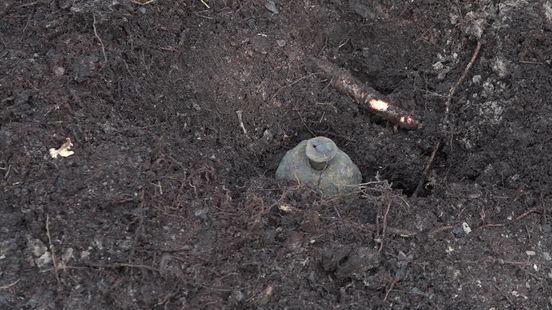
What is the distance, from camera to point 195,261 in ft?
6.88

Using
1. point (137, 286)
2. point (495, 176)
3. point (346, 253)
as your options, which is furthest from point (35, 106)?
point (495, 176)

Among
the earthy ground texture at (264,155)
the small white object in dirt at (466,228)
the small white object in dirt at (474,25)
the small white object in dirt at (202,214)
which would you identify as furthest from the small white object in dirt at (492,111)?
the small white object in dirt at (202,214)

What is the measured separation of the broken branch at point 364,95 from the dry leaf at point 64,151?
1.40 metres

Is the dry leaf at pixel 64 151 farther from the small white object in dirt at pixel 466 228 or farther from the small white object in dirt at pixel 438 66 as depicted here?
the small white object in dirt at pixel 438 66

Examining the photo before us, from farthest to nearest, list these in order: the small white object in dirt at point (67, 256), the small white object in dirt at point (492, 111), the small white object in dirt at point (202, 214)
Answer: the small white object in dirt at point (492, 111) → the small white object in dirt at point (202, 214) → the small white object in dirt at point (67, 256)

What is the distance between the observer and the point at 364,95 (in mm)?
2982

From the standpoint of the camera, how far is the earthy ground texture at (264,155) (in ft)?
6.82

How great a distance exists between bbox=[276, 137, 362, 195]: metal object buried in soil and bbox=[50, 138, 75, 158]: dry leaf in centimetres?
98

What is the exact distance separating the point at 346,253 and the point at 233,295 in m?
0.48

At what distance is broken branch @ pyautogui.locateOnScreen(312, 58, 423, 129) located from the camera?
2.94 m

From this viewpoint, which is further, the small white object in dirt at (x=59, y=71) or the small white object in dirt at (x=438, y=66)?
the small white object in dirt at (x=438, y=66)

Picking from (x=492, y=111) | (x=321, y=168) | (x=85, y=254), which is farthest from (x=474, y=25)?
(x=85, y=254)

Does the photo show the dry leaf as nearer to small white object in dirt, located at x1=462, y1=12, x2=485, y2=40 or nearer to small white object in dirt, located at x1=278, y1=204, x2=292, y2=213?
small white object in dirt, located at x1=278, y1=204, x2=292, y2=213

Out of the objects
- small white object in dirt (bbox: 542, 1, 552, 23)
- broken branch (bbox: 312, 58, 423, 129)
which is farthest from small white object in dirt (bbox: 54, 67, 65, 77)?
small white object in dirt (bbox: 542, 1, 552, 23)
